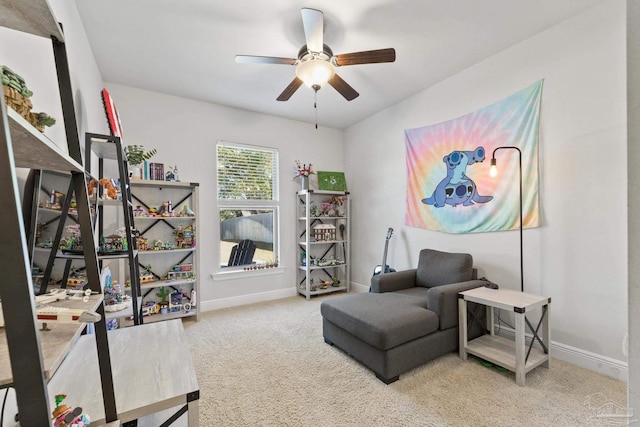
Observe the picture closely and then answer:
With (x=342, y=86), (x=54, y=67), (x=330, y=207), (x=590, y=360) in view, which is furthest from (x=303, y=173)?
(x=590, y=360)

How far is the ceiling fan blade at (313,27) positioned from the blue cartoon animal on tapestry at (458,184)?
1818 mm

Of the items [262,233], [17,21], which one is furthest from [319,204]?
[17,21]

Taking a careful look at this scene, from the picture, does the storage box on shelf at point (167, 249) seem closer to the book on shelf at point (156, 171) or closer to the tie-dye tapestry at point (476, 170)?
the book on shelf at point (156, 171)

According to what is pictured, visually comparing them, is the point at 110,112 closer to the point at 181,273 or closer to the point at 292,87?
the point at 292,87

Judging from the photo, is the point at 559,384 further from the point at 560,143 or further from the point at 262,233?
the point at 262,233

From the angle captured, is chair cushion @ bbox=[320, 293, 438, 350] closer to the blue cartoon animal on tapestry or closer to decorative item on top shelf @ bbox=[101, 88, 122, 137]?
the blue cartoon animal on tapestry

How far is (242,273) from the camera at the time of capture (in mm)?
3879

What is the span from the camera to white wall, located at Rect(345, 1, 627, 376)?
2006 millimetres

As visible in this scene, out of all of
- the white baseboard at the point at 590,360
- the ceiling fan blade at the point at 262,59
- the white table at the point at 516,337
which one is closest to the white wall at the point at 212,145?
the ceiling fan blade at the point at 262,59

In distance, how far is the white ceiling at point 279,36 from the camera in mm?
2053

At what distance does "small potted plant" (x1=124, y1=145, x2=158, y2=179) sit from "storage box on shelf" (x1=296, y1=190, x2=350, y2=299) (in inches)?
79.6

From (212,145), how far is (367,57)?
7.88 ft

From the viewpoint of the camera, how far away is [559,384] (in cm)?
197

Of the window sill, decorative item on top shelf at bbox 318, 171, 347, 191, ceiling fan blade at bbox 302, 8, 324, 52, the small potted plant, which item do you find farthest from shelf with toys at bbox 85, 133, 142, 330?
decorative item on top shelf at bbox 318, 171, 347, 191
